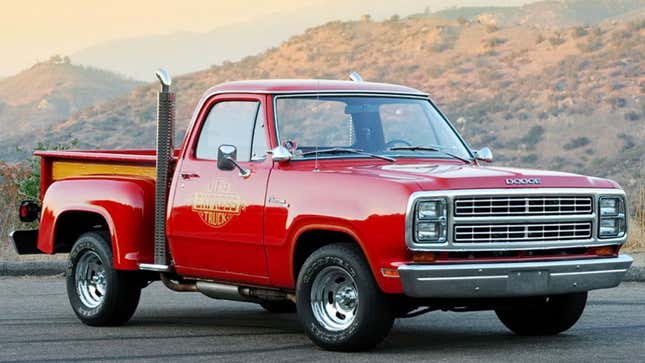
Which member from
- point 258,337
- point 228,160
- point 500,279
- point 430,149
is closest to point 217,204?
→ point 228,160

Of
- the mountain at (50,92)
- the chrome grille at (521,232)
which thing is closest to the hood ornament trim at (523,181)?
the chrome grille at (521,232)

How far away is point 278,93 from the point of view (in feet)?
37.4

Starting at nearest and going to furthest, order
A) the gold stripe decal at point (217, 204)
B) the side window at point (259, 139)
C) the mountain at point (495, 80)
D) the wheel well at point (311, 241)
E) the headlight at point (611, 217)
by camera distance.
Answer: the wheel well at point (311, 241), the headlight at point (611, 217), the gold stripe decal at point (217, 204), the side window at point (259, 139), the mountain at point (495, 80)

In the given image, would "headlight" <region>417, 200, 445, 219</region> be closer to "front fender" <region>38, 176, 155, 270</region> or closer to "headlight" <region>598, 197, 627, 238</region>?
"headlight" <region>598, 197, 627, 238</region>

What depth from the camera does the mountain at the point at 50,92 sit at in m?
94.2

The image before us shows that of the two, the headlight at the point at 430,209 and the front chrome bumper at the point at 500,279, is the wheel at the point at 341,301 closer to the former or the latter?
the front chrome bumper at the point at 500,279

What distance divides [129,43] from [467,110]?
90008mm

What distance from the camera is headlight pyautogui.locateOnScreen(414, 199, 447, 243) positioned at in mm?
9836

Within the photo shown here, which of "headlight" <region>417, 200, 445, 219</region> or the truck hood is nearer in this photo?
"headlight" <region>417, 200, 445, 219</region>

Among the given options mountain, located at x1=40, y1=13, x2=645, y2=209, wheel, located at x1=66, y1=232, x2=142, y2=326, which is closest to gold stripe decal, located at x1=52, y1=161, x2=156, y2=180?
wheel, located at x1=66, y1=232, x2=142, y2=326

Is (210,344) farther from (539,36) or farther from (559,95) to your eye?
(539,36)

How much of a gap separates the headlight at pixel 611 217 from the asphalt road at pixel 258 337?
80 centimetres

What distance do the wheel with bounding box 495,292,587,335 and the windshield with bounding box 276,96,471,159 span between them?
4.18 feet

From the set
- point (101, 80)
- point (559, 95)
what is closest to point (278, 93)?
point (559, 95)
